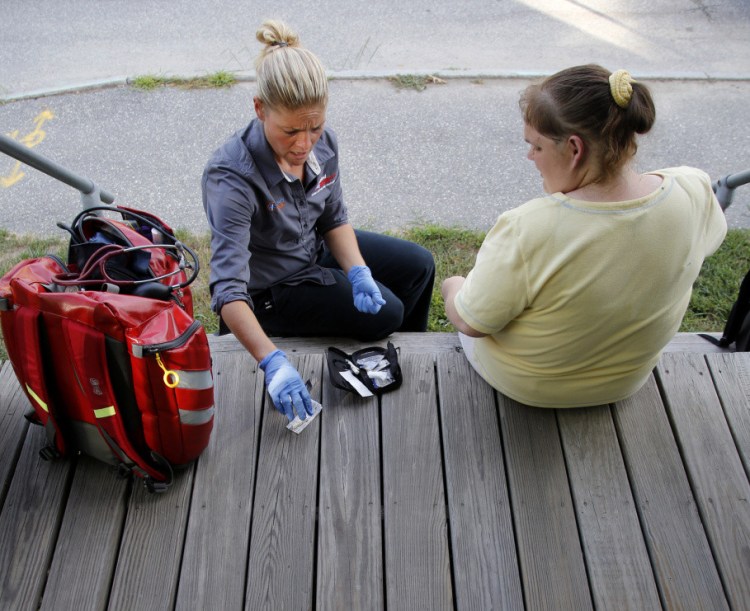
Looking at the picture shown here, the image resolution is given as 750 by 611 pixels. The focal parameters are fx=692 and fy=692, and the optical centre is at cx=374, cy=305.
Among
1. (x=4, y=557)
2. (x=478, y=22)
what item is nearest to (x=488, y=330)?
(x=4, y=557)

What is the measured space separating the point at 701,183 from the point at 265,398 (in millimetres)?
1271

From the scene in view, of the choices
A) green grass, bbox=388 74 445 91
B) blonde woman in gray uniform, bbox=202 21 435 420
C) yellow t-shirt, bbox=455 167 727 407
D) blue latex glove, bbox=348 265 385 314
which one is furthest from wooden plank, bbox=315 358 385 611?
green grass, bbox=388 74 445 91

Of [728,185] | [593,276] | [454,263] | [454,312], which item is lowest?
[454,263]

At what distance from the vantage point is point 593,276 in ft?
4.88

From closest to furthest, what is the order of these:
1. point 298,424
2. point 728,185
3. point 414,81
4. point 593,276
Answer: point 593,276 < point 298,424 < point 728,185 < point 414,81

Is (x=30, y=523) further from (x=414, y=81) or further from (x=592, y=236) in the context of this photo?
(x=414, y=81)

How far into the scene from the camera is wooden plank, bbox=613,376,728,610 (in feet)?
5.34

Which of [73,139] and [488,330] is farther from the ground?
[488,330]

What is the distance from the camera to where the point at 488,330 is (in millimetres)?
1697

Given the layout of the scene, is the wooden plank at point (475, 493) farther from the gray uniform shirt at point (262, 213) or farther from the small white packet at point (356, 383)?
the gray uniform shirt at point (262, 213)

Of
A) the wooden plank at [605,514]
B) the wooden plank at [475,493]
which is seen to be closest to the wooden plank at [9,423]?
the wooden plank at [475,493]

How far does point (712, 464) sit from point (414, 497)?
0.82m

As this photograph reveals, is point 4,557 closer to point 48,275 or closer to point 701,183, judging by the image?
point 48,275

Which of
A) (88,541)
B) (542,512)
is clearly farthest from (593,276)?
(88,541)
